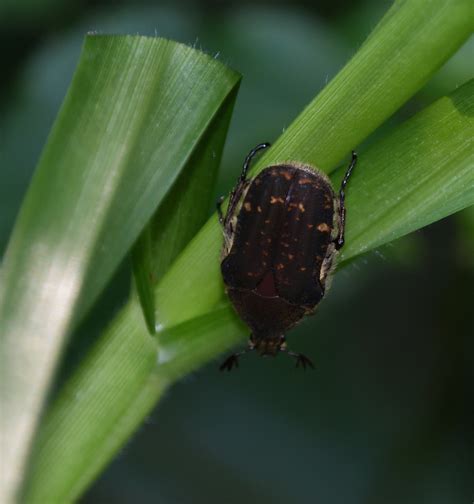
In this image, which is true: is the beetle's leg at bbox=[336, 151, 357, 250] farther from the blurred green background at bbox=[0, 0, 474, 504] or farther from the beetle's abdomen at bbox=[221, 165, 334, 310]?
the blurred green background at bbox=[0, 0, 474, 504]

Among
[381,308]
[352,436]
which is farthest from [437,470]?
[381,308]

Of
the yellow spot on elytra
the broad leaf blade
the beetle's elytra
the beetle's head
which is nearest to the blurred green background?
the beetle's head

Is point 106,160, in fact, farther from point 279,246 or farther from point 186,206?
point 279,246

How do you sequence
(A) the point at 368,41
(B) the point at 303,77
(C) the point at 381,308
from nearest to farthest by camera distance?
(A) the point at 368,41, (B) the point at 303,77, (C) the point at 381,308

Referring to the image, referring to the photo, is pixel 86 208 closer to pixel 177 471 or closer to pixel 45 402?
pixel 45 402

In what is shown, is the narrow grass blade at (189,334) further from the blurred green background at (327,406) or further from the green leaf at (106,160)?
the blurred green background at (327,406)

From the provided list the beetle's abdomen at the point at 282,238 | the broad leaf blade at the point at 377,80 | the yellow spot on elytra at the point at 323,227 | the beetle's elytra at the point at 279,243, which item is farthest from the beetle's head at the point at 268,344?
the broad leaf blade at the point at 377,80

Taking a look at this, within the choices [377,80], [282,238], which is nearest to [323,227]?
[282,238]
